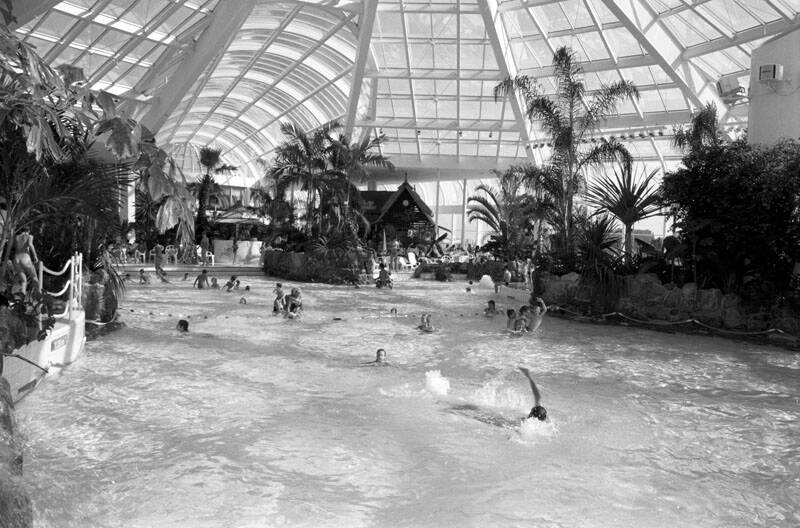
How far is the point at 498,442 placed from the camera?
5.60m

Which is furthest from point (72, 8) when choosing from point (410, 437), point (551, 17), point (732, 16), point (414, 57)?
point (732, 16)

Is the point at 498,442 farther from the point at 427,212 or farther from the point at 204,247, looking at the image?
the point at 427,212

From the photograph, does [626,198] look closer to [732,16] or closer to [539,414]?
[539,414]

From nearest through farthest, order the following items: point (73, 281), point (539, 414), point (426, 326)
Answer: point (539, 414)
point (73, 281)
point (426, 326)

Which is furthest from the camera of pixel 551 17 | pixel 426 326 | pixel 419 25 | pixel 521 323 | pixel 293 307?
pixel 419 25

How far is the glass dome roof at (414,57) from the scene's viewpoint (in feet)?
63.2

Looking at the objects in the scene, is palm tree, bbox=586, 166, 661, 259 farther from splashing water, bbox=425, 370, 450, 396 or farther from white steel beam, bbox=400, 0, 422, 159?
white steel beam, bbox=400, 0, 422, 159

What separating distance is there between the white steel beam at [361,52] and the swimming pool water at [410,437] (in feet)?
52.1

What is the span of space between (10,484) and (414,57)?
27884mm

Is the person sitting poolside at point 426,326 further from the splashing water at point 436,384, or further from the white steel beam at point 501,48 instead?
the white steel beam at point 501,48

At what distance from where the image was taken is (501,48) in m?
25.1

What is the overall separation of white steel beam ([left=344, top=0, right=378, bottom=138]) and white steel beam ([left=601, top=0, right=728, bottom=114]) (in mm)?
7711

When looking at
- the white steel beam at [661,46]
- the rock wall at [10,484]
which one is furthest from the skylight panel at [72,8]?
the rock wall at [10,484]

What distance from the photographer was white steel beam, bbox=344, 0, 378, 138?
23025mm
